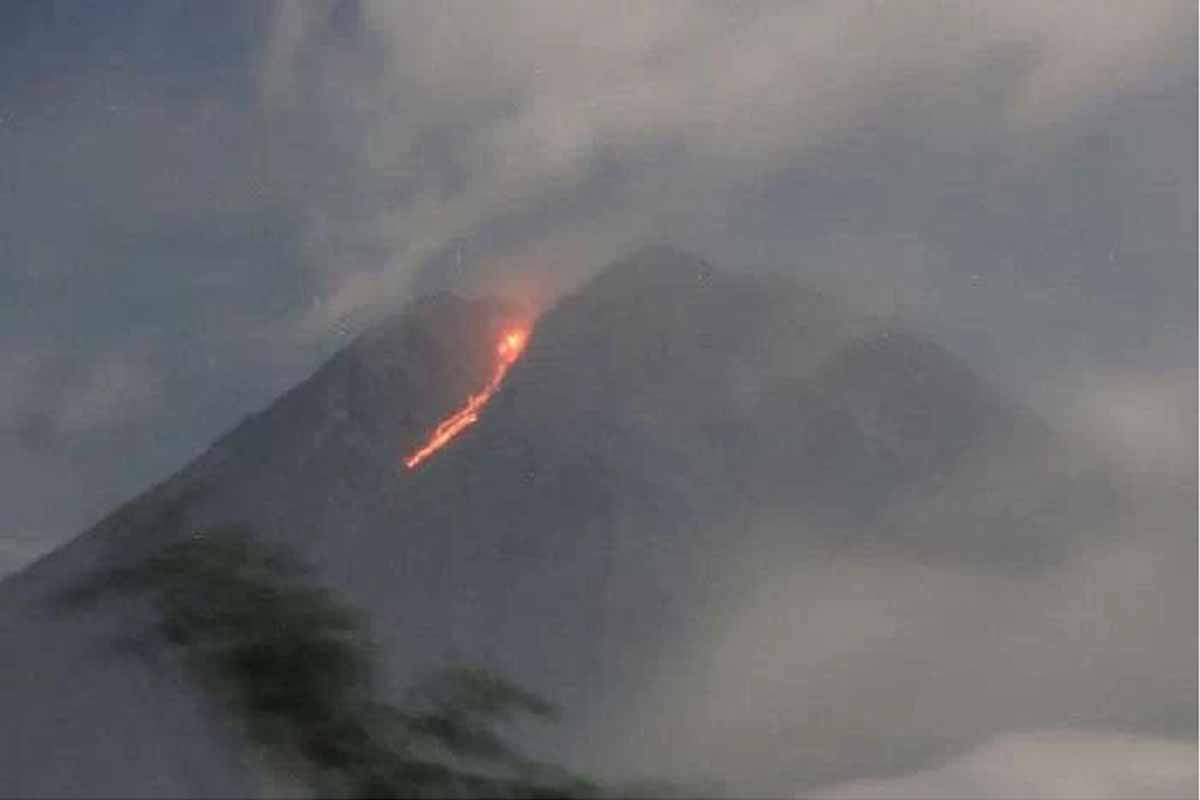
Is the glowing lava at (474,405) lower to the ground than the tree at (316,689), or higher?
higher

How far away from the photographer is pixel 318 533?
10.9ft

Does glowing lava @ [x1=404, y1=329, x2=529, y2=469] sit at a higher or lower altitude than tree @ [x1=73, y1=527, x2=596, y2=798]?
higher

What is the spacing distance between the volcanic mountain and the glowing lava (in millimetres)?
17

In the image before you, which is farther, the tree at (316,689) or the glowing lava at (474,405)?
the glowing lava at (474,405)

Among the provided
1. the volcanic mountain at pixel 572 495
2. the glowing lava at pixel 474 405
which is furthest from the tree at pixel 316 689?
the glowing lava at pixel 474 405

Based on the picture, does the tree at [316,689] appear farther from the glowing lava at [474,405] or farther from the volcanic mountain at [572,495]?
the glowing lava at [474,405]

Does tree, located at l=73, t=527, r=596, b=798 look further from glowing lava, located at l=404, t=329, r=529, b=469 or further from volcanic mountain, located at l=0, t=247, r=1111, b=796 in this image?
glowing lava, located at l=404, t=329, r=529, b=469

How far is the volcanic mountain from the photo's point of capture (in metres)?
3.10

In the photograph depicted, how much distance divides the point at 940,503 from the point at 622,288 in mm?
723

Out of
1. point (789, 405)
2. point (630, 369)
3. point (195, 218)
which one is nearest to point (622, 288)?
point (630, 369)

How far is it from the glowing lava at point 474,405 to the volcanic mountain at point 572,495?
2 cm

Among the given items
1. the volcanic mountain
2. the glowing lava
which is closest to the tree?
the volcanic mountain

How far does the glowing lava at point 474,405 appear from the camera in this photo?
3.30 m

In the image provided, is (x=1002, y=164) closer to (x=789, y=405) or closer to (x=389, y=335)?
(x=789, y=405)
